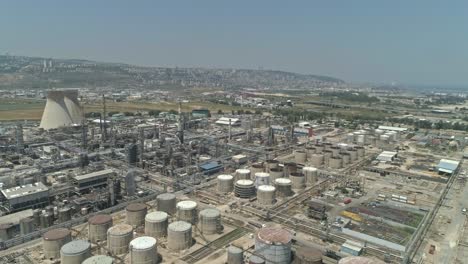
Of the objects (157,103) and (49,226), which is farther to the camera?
(157,103)

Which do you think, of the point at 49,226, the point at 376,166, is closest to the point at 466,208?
the point at 376,166

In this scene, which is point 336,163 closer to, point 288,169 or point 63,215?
point 288,169

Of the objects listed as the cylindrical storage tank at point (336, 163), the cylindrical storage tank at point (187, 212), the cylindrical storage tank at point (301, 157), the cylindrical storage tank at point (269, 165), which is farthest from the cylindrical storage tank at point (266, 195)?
the cylindrical storage tank at point (301, 157)

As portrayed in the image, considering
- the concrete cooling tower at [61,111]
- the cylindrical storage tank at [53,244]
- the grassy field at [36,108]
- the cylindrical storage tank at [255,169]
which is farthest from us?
the grassy field at [36,108]

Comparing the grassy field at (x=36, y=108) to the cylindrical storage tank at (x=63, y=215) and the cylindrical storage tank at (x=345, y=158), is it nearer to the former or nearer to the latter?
the cylindrical storage tank at (x=345, y=158)

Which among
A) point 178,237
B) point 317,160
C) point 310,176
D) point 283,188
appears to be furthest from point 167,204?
point 317,160

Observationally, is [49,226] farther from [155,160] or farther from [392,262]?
[392,262]

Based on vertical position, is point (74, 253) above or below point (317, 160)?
below
